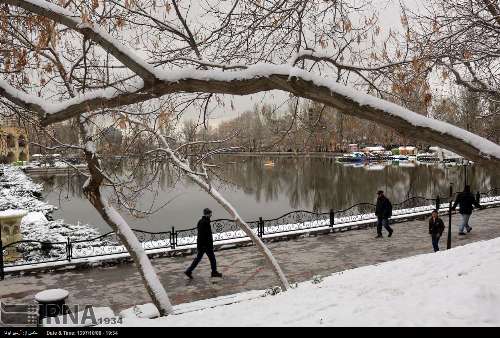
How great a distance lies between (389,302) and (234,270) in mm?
6425

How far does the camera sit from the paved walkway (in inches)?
364

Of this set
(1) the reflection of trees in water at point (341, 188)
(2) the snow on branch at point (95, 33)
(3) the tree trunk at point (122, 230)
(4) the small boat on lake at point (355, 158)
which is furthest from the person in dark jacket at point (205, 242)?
(4) the small boat on lake at point (355, 158)

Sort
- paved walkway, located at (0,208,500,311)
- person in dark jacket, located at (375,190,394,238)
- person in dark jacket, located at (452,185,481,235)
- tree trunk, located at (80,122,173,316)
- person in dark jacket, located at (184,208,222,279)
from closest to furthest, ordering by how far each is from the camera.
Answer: tree trunk, located at (80,122,173,316) → paved walkway, located at (0,208,500,311) → person in dark jacket, located at (184,208,222,279) → person in dark jacket, located at (452,185,481,235) → person in dark jacket, located at (375,190,394,238)

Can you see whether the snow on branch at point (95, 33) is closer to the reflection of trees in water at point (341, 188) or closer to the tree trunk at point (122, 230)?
the tree trunk at point (122, 230)

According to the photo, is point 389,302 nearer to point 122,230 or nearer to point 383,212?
point 122,230

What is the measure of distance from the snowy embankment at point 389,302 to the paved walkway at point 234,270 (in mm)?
2595

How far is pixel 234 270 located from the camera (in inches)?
426

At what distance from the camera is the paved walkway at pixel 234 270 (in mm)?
9242

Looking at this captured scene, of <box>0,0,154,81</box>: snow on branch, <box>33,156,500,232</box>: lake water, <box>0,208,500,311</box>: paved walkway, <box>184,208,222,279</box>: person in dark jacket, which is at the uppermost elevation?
<box>0,0,154,81</box>: snow on branch

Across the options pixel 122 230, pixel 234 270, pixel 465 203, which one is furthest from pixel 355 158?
pixel 122 230

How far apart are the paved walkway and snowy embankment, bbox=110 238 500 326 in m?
2.60

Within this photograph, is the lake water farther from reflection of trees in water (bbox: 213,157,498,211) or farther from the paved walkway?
the paved walkway

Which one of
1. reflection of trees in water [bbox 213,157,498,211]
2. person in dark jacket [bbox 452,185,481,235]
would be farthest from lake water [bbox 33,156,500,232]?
person in dark jacket [bbox 452,185,481,235]
